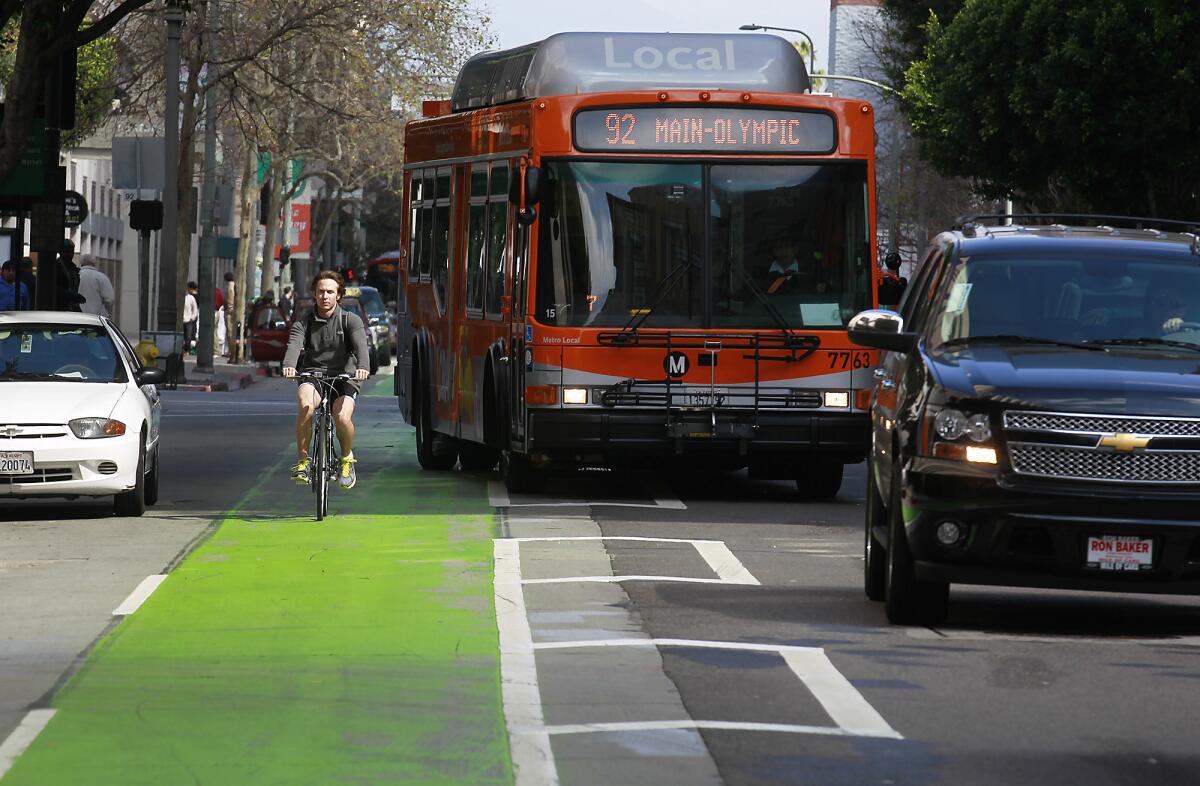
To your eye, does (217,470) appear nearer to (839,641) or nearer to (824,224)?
(824,224)

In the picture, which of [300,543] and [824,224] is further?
[824,224]

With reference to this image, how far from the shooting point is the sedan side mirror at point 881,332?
1173 cm

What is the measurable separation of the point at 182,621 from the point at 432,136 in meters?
11.3

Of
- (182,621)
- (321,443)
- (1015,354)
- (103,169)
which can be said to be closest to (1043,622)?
(1015,354)

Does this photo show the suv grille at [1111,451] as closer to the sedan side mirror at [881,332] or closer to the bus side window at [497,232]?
the sedan side mirror at [881,332]

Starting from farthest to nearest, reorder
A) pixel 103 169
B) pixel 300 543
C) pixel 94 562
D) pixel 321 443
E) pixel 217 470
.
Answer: pixel 103 169 < pixel 217 470 < pixel 321 443 < pixel 300 543 < pixel 94 562

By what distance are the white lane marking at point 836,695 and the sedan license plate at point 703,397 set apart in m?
7.93

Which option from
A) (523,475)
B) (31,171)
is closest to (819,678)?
(523,475)

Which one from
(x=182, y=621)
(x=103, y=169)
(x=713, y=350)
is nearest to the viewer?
(x=182, y=621)

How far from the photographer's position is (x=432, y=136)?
22406 mm

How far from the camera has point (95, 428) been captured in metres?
17.0

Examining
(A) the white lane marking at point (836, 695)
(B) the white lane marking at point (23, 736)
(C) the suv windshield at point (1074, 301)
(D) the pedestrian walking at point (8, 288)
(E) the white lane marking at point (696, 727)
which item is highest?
(C) the suv windshield at point (1074, 301)

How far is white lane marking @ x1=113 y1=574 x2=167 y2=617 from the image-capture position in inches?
473

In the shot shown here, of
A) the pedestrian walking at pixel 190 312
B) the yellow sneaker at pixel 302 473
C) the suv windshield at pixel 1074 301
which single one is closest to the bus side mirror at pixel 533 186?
the yellow sneaker at pixel 302 473
